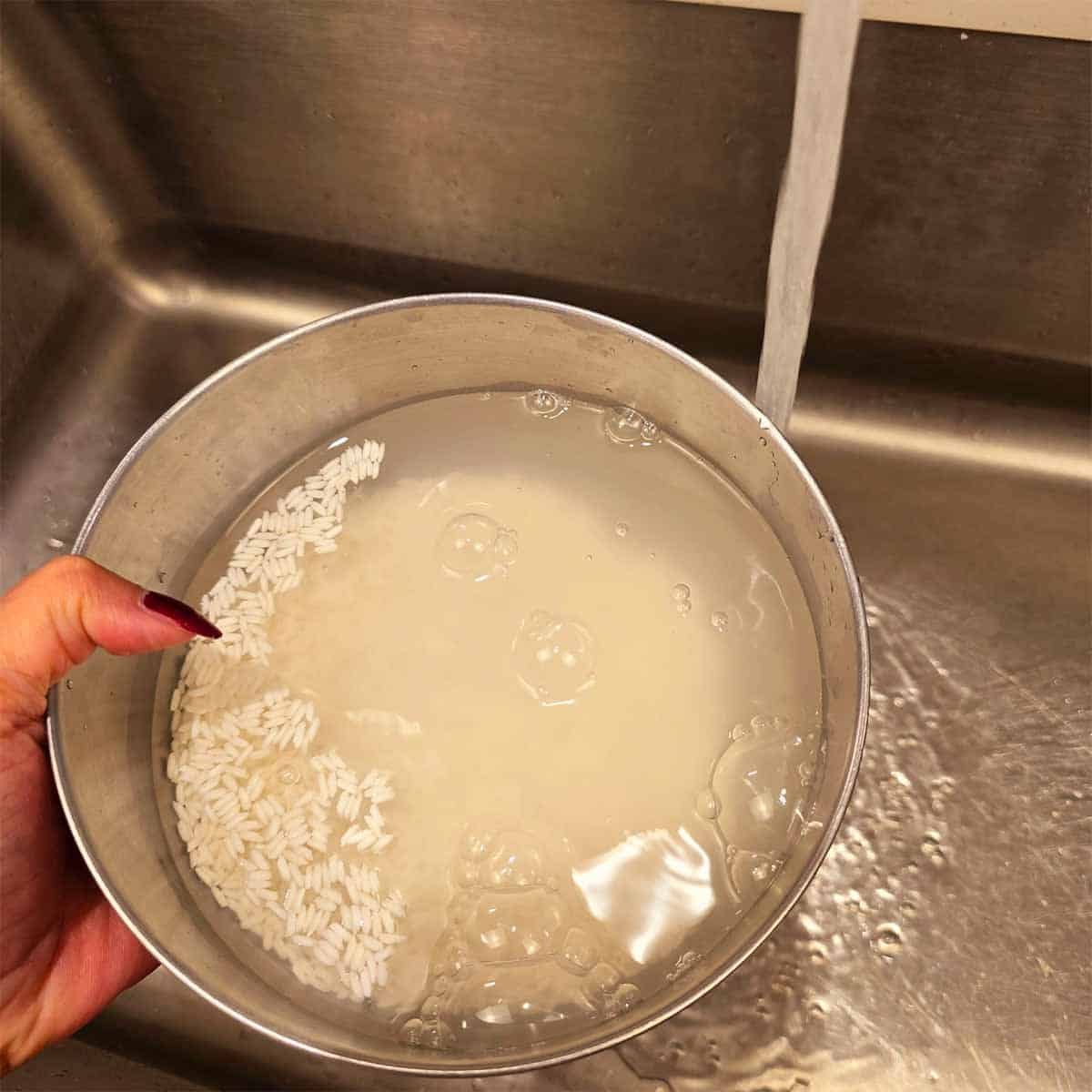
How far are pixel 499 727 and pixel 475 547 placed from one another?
0.13 meters

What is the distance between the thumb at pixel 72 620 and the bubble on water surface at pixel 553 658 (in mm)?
225

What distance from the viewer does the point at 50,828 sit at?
605 millimetres

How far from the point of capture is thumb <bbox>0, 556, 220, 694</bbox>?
556 mm

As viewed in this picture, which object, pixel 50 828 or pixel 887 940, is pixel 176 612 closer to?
pixel 50 828

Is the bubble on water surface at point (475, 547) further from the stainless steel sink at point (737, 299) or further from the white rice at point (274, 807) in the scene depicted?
the stainless steel sink at point (737, 299)

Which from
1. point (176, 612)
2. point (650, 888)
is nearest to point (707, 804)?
point (650, 888)

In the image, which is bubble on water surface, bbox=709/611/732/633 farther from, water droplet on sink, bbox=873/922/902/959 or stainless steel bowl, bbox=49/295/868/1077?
water droplet on sink, bbox=873/922/902/959

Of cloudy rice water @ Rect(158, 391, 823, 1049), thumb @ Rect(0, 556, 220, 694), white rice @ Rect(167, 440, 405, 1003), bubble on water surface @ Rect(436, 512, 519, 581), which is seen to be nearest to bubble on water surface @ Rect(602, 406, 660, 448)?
cloudy rice water @ Rect(158, 391, 823, 1049)

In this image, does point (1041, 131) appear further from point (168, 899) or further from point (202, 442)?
point (168, 899)

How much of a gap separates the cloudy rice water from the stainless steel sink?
0.15 meters

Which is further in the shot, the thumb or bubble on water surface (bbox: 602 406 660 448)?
bubble on water surface (bbox: 602 406 660 448)

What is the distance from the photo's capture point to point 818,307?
33.3 inches

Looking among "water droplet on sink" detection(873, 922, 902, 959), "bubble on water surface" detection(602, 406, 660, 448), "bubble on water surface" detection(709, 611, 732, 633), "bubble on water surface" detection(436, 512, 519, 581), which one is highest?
Result: "bubble on water surface" detection(602, 406, 660, 448)

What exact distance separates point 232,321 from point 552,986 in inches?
25.3
